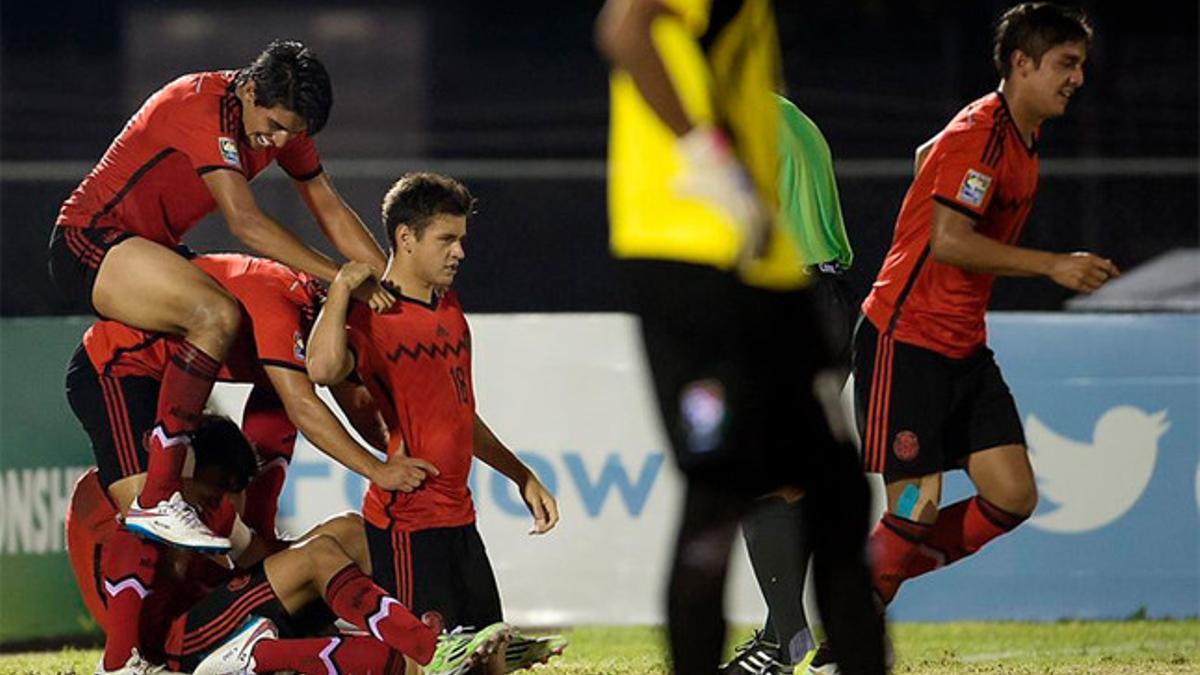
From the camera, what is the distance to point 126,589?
702cm

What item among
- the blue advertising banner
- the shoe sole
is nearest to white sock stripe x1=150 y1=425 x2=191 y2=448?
the shoe sole

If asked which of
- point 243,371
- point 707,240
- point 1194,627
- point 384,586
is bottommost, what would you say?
point 1194,627

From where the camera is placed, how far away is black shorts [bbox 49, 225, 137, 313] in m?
7.22

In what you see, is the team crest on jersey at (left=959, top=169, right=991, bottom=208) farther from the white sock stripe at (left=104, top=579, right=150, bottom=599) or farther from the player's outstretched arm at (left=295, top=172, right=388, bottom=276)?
the white sock stripe at (left=104, top=579, right=150, bottom=599)

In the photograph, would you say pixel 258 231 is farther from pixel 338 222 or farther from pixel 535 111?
pixel 535 111

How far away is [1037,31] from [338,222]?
208cm

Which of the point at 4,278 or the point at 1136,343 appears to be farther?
the point at 4,278

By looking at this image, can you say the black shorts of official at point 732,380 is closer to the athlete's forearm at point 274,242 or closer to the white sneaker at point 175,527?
the athlete's forearm at point 274,242

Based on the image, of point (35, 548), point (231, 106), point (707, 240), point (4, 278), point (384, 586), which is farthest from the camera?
point (4, 278)

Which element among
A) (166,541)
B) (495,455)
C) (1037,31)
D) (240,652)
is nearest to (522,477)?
(495,455)

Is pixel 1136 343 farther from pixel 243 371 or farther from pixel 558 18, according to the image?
pixel 558 18

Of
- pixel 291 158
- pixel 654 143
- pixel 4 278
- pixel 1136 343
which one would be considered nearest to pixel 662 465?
pixel 1136 343

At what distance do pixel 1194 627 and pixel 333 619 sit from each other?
3530mm

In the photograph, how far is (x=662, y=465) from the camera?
9492mm
